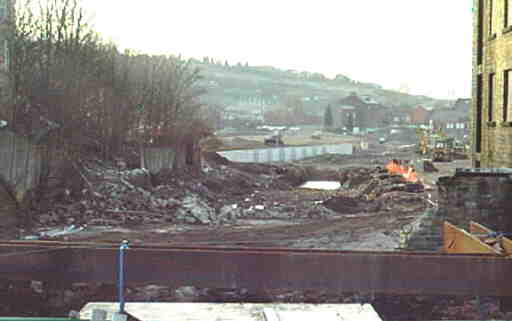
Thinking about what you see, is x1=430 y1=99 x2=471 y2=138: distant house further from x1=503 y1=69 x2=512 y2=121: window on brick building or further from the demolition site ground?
x1=503 y1=69 x2=512 y2=121: window on brick building

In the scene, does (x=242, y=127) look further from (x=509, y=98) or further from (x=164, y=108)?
(x=509, y=98)

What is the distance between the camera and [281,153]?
6900cm

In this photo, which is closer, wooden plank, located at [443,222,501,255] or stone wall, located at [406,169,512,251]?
wooden plank, located at [443,222,501,255]

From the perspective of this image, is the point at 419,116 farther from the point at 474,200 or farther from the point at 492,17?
the point at 474,200

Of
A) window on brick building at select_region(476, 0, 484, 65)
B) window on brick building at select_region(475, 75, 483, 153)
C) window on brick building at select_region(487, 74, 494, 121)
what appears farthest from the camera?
window on brick building at select_region(475, 75, 483, 153)

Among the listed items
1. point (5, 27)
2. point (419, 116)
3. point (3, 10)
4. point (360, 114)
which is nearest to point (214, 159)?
point (3, 10)

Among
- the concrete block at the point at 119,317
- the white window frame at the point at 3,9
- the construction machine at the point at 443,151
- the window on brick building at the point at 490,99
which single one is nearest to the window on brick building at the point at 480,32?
the window on brick building at the point at 490,99

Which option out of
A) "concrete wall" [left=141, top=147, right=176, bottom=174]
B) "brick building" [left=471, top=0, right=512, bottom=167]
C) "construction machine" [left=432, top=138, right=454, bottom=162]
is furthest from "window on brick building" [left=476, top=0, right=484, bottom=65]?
"construction machine" [left=432, top=138, right=454, bottom=162]

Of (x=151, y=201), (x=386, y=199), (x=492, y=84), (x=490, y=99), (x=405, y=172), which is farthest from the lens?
(x=405, y=172)

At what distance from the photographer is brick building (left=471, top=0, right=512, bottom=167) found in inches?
676

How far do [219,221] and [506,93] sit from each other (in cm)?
1074

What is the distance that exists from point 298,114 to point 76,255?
161m

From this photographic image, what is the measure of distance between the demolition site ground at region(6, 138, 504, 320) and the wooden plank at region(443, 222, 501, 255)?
2.95 ft

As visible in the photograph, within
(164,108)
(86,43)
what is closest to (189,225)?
(86,43)
